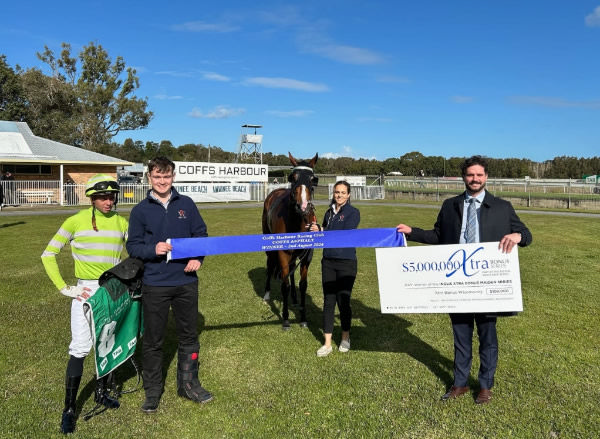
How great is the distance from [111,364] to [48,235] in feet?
44.5

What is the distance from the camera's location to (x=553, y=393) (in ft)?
14.0

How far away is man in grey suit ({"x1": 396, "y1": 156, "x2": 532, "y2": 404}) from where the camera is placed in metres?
3.88

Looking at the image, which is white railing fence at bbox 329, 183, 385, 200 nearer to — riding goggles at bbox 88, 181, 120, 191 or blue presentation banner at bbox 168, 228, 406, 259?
blue presentation banner at bbox 168, 228, 406, 259

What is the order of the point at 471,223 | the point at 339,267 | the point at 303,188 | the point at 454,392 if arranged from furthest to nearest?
the point at 303,188 → the point at 339,267 → the point at 454,392 → the point at 471,223

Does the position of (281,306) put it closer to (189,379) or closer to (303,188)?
(303,188)

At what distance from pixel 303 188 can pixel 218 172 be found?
30455 millimetres

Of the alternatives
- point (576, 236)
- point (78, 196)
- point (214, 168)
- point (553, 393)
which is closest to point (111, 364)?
point (553, 393)

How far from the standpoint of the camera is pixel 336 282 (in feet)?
17.2

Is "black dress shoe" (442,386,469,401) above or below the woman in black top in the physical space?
below

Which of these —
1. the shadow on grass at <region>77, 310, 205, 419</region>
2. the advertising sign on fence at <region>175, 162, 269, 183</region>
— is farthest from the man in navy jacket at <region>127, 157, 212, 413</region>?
the advertising sign on fence at <region>175, 162, 269, 183</region>

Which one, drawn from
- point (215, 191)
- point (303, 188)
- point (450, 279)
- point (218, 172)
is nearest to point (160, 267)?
point (303, 188)

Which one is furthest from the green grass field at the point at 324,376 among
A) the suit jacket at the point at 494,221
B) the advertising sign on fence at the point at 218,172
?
the advertising sign on fence at the point at 218,172

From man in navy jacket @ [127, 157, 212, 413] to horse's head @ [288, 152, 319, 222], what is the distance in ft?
5.91

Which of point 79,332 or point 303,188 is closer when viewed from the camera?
point 79,332
